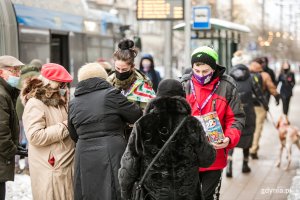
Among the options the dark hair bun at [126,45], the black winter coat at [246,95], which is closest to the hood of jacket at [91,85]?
the dark hair bun at [126,45]

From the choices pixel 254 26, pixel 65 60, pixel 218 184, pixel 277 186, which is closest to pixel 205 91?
pixel 218 184

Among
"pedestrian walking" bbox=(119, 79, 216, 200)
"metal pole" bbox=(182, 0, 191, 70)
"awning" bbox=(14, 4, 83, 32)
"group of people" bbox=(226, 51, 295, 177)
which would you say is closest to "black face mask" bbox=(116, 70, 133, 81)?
"pedestrian walking" bbox=(119, 79, 216, 200)

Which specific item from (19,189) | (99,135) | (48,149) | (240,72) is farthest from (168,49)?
(99,135)

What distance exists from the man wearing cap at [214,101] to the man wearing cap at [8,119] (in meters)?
1.71

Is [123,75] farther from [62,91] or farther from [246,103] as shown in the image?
[246,103]

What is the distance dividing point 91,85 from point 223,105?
1.24 m

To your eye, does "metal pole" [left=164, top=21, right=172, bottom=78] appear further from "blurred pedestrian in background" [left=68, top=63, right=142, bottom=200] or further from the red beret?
"blurred pedestrian in background" [left=68, top=63, right=142, bottom=200]

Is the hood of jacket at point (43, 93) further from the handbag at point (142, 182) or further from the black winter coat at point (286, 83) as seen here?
the black winter coat at point (286, 83)

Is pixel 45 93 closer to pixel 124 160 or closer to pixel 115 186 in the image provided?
pixel 115 186

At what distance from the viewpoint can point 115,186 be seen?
18.0 feet

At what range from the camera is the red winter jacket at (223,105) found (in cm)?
579

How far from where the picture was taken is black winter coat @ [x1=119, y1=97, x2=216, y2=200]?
4.43 m

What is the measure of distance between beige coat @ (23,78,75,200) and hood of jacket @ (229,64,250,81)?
16.7 ft

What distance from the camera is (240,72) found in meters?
10.6
